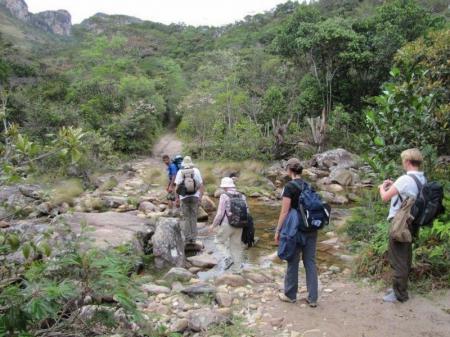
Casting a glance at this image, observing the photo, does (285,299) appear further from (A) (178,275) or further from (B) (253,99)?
(B) (253,99)

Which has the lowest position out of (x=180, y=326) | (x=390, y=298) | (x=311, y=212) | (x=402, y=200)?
(x=180, y=326)

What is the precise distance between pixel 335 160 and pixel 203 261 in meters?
10.4

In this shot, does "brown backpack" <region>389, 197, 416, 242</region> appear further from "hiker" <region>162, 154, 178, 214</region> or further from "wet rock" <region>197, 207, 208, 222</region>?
"wet rock" <region>197, 207, 208, 222</region>

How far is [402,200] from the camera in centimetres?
414

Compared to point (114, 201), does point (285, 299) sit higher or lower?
higher

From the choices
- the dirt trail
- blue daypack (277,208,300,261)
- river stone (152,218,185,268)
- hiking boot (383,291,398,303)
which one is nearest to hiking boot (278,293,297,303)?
blue daypack (277,208,300,261)

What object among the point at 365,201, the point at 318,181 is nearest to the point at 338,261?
the point at 365,201

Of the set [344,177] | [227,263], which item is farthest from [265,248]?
[344,177]

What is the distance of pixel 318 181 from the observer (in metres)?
14.2

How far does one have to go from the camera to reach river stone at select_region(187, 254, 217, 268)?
6.61 m

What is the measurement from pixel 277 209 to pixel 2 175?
8.46 meters

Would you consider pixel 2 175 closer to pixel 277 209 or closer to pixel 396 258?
pixel 396 258

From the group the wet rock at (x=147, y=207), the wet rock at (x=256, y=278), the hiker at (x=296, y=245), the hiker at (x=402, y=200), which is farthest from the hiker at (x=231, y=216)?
the wet rock at (x=147, y=207)

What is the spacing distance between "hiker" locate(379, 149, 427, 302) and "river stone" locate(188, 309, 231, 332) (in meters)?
1.66
